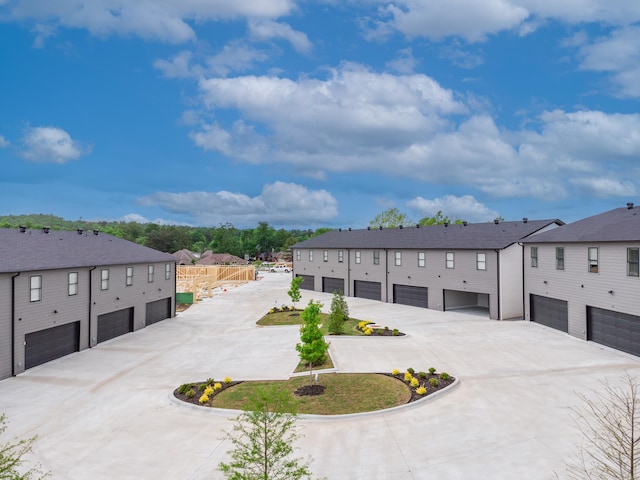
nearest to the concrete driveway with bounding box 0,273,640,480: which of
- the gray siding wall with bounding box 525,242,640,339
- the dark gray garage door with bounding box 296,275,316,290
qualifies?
the gray siding wall with bounding box 525,242,640,339

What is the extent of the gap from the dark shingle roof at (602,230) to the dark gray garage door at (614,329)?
4.03 metres

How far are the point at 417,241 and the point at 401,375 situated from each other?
72.1ft

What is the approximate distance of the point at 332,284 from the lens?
47219 millimetres

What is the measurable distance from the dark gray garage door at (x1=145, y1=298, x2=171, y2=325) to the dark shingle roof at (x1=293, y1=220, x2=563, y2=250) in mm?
20253

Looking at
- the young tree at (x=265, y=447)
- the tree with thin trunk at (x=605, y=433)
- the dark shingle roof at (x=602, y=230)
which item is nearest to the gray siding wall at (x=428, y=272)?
the dark shingle roof at (x=602, y=230)

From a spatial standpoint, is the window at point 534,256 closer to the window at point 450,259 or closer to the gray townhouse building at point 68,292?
the window at point 450,259

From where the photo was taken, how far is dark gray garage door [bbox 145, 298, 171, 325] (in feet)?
98.8

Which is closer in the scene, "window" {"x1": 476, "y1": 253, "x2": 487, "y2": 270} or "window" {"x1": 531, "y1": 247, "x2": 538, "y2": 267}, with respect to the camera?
"window" {"x1": 531, "y1": 247, "x2": 538, "y2": 267}

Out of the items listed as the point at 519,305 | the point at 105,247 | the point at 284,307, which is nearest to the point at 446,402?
the point at 519,305

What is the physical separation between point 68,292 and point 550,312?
1174 inches

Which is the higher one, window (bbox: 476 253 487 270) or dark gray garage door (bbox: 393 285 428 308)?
window (bbox: 476 253 487 270)

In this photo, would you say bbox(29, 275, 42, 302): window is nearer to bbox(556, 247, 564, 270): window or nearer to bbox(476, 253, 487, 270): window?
bbox(476, 253, 487, 270): window

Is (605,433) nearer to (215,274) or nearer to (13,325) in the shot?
(13,325)

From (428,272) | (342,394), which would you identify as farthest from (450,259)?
(342,394)
